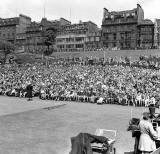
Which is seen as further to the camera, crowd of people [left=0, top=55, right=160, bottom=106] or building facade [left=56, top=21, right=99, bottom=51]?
building facade [left=56, top=21, right=99, bottom=51]

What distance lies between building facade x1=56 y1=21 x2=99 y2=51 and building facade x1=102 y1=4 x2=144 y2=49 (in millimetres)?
3281

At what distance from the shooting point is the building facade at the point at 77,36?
298ft

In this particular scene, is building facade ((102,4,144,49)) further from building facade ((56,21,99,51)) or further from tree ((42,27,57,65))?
tree ((42,27,57,65))

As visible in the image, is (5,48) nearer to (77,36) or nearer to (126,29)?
(77,36)

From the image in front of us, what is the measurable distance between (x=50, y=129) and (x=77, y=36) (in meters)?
78.0

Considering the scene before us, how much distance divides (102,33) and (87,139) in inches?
3272

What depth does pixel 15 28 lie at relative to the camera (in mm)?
109062

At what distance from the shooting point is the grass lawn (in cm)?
1212

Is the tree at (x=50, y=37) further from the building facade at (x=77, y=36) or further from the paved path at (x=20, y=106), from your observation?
the paved path at (x=20, y=106)

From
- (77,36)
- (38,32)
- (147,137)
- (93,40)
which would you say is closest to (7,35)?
(38,32)

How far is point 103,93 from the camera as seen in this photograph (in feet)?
97.0

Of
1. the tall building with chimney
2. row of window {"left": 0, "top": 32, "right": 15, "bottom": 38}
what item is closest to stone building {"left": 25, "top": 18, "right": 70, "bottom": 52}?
row of window {"left": 0, "top": 32, "right": 15, "bottom": 38}

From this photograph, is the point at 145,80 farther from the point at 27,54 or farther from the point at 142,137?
the point at 27,54

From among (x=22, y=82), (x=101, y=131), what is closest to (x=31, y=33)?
(x=22, y=82)
